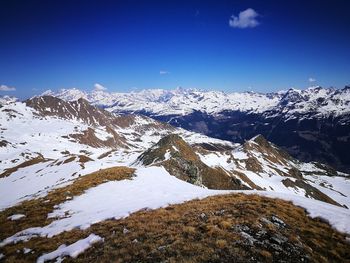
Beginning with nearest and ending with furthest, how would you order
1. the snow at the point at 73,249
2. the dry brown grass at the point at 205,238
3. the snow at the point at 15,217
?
the dry brown grass at the point at 205,238 < the snow at the point at 73,249 < the snow at the point at 15,217

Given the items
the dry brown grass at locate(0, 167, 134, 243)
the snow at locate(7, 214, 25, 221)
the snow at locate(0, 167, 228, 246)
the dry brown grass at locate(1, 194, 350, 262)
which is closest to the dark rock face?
the snow at locate(0, 167, 228, 246)

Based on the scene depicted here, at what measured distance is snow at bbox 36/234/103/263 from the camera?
53.5ft

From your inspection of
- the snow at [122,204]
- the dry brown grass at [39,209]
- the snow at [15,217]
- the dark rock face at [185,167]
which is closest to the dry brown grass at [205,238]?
the snow at [122,204]

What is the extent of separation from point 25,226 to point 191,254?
17.1 metres

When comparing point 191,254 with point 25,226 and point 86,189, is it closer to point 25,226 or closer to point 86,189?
point 25,226

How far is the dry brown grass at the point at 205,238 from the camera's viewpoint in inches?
575

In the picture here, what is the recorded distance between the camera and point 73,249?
17.0 m

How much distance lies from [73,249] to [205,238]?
8798 mm

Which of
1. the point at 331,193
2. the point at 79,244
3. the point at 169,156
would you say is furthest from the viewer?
the point at 331,193

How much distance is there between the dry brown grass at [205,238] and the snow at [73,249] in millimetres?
543

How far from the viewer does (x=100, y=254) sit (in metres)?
15.7

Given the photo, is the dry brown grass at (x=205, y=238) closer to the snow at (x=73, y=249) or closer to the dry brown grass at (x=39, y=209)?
the snow at (x=73, y=249)

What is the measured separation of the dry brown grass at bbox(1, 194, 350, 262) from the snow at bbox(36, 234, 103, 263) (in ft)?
1.78

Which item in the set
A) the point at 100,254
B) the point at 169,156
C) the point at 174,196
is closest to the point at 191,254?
the point at 100,254
